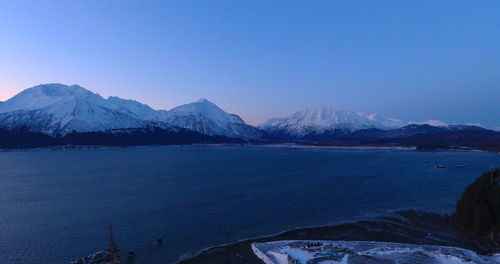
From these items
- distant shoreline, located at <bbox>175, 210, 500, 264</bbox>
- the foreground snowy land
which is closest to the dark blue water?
distant shoreline, located at <bbox>175, 210, 500, 264</bbox>

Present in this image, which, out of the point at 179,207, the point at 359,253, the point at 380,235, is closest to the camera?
the point at 359,253

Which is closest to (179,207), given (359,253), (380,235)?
(380,235)

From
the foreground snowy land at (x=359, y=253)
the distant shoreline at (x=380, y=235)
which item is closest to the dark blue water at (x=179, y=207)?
the distant shoreline at (x=380, y=235)

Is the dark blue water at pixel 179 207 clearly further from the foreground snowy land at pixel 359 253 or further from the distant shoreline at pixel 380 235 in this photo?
the foreground snowy land at pixel 359 253

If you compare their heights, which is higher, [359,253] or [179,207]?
[359,253]

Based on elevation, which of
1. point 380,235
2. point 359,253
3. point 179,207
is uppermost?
point 359,253

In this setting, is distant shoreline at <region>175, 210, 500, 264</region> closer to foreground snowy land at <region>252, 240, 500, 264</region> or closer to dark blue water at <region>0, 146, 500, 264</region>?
foreground snowy land at <region>252, 240, 500, 264</region>

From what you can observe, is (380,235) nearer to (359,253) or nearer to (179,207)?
(359,253)

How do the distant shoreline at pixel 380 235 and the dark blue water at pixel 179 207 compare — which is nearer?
the distant shoreline at pixel 380 235

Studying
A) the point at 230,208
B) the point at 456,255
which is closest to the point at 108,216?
the point at 230,208

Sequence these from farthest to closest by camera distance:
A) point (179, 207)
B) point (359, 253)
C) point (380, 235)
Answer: point (179, 207)
point (380, 235)
point (359, 253)
